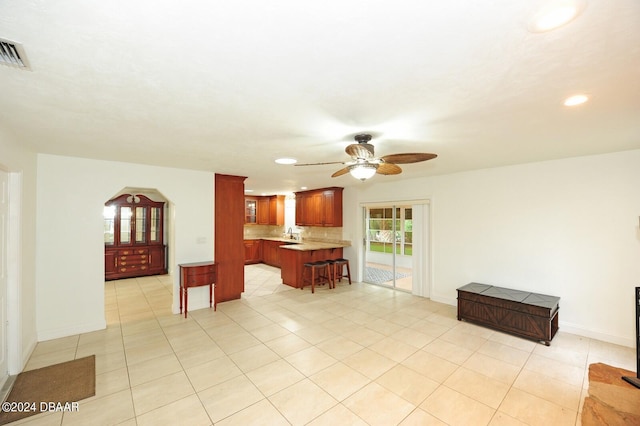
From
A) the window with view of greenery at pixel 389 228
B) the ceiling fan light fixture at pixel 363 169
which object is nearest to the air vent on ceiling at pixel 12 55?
the ceiling fan light fixture at pixel 363 169

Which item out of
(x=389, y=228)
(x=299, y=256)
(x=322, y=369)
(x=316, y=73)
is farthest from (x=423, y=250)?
(x=316, y=73)

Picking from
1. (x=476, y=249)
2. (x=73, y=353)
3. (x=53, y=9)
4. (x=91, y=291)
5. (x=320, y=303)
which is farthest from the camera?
(x=320, y=303)

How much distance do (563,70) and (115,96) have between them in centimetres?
274

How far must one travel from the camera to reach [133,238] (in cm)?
701

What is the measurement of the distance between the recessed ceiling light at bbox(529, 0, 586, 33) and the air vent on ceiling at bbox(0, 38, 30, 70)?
2.29 metres

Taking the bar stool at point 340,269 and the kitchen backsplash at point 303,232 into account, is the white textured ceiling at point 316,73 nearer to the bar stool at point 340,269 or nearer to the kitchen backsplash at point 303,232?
the bar stool at point 340,269

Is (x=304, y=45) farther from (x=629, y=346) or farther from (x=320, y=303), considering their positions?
(x=629, y=346)

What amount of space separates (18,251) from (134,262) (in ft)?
14.9

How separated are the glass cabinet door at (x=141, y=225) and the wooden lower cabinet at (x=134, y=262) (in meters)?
0.24

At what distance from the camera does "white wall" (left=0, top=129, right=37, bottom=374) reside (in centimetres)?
272

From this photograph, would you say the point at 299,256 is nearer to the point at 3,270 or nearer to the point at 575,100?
the point at 3,270

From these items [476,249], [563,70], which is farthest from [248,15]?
[476,249]

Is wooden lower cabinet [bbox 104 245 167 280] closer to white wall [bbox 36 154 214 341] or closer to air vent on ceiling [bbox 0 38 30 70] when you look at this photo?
white wall [bbox 36 154 214 341]

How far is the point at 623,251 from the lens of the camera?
3.35 m
